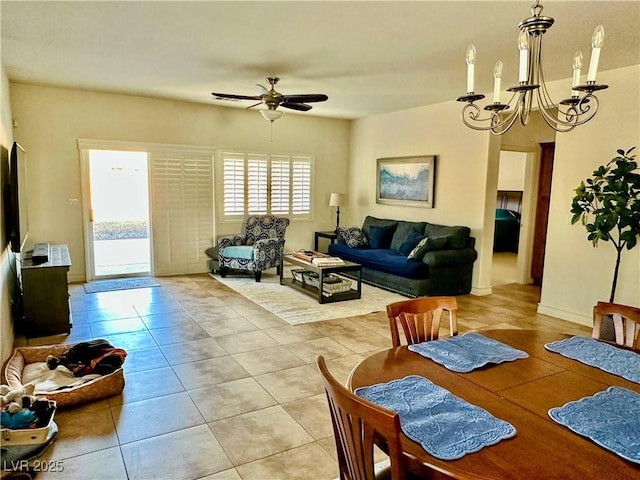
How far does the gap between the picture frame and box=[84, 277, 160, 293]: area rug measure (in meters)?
3.99

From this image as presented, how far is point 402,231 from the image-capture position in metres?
6.67

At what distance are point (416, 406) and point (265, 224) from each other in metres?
5.76

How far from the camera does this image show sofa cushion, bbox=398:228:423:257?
6098 millimetres

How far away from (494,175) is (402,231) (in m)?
1.57

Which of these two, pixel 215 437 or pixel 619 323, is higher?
pixel 619 323

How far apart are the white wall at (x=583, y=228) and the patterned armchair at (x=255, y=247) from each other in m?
3.65

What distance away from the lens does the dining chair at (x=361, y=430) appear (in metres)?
1.11

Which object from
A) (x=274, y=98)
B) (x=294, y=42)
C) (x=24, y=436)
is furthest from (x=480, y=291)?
(x=24, y=436)

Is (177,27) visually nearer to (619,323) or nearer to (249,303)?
(249,303)

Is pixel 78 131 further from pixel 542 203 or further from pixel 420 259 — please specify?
pixel 542 203

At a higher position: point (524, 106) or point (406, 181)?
point (524, 106)

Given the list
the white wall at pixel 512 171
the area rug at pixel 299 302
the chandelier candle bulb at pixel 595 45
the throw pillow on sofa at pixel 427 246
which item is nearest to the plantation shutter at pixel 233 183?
the area rug at pixel 299 302

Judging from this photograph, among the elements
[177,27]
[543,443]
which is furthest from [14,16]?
[543,443]

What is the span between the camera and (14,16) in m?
3.23
